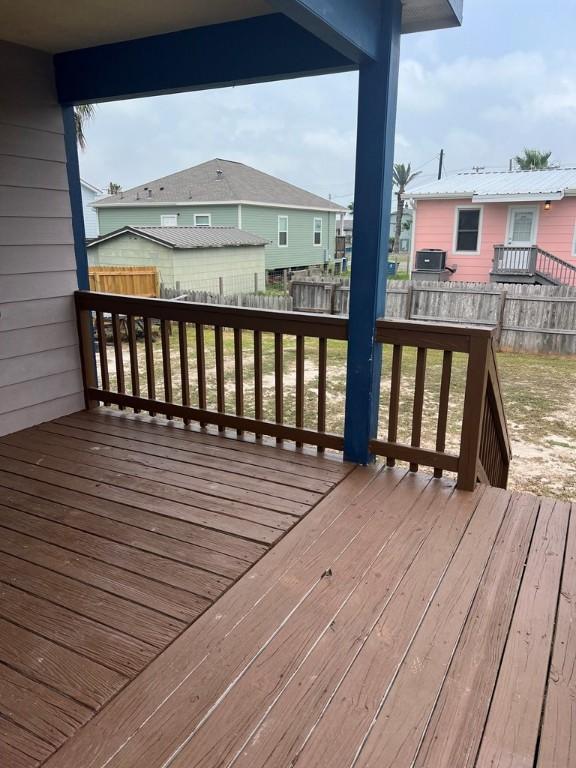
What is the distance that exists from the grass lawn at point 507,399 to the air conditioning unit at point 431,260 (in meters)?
4.21

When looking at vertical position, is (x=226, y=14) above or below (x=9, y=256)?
above

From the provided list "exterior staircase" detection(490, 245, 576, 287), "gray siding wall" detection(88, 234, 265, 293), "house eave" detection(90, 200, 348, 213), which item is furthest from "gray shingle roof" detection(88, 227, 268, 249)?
"exterior staircase" detection(490, 245, 576, 287)

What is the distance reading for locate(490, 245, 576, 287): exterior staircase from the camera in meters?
11.6

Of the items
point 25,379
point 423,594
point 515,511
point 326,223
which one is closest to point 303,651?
point 423,594

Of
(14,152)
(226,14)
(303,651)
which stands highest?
(226,14)

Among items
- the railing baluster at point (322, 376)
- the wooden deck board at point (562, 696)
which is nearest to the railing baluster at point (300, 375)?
the railing baluster at point (322, 376)

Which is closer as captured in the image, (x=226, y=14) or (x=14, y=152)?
(x=226, y=14)

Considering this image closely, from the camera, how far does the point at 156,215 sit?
1747cm

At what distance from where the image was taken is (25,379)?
3.46 meters

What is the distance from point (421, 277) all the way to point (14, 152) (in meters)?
11.1

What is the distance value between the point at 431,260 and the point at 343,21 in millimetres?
11547

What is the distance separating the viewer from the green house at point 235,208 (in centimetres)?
1656

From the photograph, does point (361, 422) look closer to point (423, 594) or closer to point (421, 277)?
point (423, 594)

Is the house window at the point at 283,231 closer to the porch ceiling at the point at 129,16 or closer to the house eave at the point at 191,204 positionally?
the house eave at the point at 191,204
